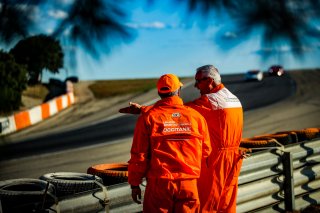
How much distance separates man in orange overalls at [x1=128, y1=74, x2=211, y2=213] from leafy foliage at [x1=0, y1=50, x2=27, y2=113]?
205cm

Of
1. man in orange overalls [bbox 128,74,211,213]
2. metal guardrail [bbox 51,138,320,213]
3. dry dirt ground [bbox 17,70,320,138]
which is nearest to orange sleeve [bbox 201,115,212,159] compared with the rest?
man in orange overalls [bbox 128,74,211,213]

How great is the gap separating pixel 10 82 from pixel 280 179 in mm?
5174

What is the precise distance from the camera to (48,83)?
4.54 ft

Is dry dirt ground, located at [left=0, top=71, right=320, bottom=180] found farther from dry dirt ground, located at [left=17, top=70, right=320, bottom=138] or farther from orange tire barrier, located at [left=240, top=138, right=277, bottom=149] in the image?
orange tire barrier, located at [left=240, top=138, right=277, bottom=149]

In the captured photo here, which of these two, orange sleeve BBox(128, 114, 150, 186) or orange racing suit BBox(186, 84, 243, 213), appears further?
orange racing suit BBox(186, 84, 243, 213)

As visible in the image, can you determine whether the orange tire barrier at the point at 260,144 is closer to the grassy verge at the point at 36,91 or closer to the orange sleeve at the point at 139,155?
the orange sleeve at the point at 139,155

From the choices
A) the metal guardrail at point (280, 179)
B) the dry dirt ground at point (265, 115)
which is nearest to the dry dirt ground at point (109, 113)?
the dry dirt ground at point (265, 115)

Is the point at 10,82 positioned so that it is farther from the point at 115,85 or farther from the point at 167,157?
the point at 167,157

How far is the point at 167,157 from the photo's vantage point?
11.4 feet

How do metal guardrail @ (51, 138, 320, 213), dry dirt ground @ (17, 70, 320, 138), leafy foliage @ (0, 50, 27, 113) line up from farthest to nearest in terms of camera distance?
dry dirt ground @ (17, 70, 320, 138) < metal guardrail @ (51, 138, 320, 213) < leafy foliage @ (0, 50, 27, 113)

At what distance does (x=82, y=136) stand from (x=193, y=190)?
1564 cm

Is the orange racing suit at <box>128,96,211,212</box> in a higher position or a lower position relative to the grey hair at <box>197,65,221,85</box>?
lower

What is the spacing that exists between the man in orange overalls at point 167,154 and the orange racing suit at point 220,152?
526mm

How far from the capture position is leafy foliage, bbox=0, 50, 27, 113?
4.39 feet
